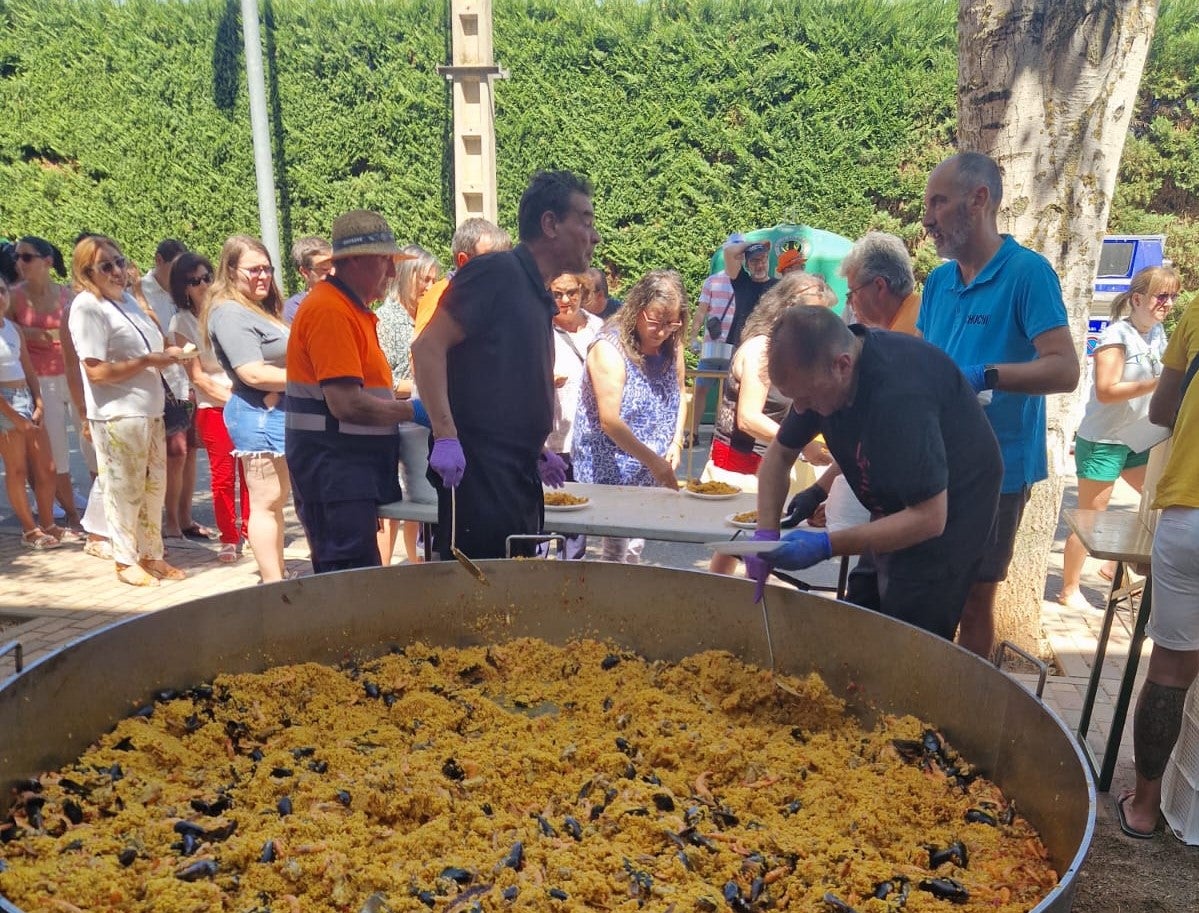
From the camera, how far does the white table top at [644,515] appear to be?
11.4 feet

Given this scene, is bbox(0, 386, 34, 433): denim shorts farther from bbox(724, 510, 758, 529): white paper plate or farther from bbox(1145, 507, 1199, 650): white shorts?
bbox(1145, 507, 1199, 650): white shorts

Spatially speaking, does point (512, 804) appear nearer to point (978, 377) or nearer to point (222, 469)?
point (978, 377)

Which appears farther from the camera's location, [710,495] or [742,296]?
[742,296]

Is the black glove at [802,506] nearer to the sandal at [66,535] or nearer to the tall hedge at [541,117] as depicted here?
the sandal at [66,535]

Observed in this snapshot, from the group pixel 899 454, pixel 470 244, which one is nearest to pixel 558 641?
pixel 899 454

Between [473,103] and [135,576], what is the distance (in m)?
6.59

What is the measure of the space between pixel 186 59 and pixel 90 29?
1.46 m

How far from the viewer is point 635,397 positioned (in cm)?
443

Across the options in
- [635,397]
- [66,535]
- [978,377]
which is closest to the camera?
[978,377]

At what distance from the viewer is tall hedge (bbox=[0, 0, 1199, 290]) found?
→ 10023 mm

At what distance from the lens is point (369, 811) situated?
1.82 metres

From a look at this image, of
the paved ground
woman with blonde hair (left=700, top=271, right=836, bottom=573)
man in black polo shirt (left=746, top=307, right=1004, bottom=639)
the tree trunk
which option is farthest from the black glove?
the tree trunk

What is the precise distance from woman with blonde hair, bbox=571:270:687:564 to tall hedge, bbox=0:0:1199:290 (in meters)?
5.02

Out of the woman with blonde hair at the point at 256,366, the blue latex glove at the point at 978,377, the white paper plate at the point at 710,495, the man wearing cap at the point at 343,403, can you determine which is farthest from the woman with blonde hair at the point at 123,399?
the blue latex glove at the point at 978,377
